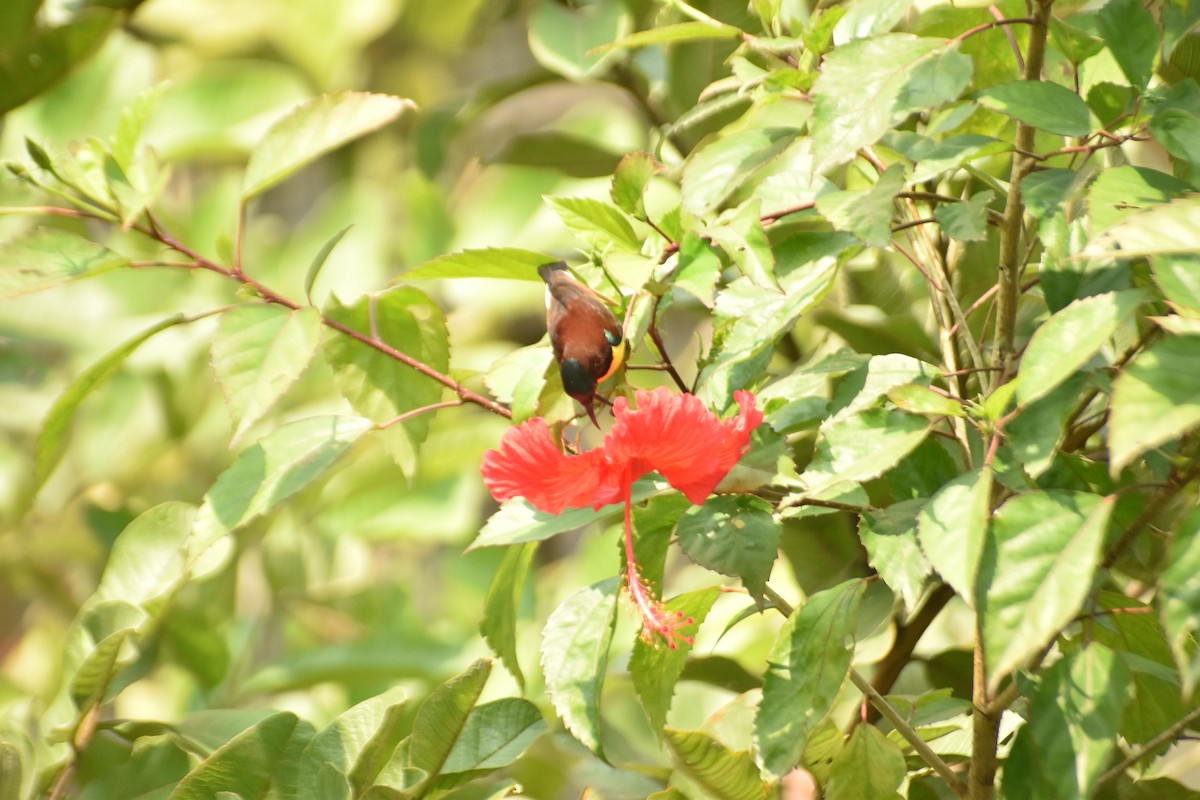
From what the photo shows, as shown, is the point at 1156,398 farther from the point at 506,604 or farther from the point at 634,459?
the point at 506,604

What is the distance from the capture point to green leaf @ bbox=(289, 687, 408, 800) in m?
0.47

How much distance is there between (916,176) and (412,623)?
68 cm

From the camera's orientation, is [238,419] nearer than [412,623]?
Yes

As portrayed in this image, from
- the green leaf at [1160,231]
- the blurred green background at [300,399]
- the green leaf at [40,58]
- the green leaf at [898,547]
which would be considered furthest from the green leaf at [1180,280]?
the green leaf at [40,58]

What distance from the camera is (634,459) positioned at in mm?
400

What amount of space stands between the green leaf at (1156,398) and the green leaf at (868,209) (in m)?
0.09

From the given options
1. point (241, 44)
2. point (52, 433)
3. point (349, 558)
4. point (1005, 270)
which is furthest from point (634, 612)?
point (241, 44)

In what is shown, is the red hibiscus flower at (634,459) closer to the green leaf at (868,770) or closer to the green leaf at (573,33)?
the green leaf at (868,770)

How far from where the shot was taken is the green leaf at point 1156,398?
0.30 m

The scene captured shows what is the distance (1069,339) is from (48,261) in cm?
41

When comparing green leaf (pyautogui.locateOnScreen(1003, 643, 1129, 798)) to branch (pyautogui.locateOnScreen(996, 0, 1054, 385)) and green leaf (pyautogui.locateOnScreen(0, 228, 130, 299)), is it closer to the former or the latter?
branch (pyautogui.locateOnScreen(996, 0, 1054, 385))

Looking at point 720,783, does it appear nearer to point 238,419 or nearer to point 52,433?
point 238,419

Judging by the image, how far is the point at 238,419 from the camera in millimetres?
455

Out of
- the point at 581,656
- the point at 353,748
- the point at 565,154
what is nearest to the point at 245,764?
the point at 353,748
